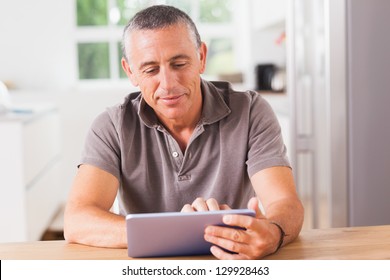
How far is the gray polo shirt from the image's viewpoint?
1.75m

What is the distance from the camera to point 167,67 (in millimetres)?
1631

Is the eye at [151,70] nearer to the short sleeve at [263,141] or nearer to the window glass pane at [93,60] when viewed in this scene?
the short sleeve at [263,141]

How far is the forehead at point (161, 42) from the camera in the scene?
1615mm

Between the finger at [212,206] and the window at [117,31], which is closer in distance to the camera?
the finger at [212,206]

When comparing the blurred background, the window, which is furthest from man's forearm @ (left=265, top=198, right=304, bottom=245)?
the window

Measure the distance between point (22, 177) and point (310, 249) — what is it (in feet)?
7.64

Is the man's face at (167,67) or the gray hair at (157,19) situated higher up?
the gray hair at (157,19)

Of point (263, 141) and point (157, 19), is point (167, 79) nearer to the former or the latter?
point (157, 19)

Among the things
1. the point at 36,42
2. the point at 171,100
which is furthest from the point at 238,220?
the point at 36,42

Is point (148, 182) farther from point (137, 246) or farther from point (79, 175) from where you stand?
point (137, 246)

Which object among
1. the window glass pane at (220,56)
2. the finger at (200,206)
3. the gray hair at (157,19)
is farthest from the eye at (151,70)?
the window glass pane at (220,56)

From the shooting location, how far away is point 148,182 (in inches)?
69.3

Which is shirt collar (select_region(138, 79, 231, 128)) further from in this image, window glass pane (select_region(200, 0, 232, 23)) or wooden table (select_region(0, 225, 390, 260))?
window glass pane (select_region(200, 0, 232, 23))
